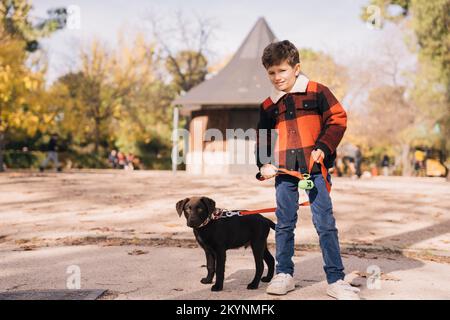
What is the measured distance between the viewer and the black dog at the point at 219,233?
4578 millimetres

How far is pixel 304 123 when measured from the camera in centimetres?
464

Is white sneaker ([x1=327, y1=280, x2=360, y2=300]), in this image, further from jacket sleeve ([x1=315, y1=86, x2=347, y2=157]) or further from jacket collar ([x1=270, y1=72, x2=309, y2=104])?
jacket collar ([x1=270, y1=72, x2=309, y2=104])

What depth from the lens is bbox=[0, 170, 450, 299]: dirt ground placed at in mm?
4781

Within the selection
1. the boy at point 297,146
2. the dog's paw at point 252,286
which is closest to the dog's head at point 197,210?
the boy at point 297,146

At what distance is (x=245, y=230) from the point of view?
477 cm

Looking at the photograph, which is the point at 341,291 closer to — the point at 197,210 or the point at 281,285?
the point at 281,285

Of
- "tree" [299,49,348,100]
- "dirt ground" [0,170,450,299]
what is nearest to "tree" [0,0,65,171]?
"dirt ground" [0,170,450,299]

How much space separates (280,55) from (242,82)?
2431cm

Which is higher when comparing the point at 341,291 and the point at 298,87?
the point at 298,87

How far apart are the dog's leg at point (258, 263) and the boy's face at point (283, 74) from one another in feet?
4.63

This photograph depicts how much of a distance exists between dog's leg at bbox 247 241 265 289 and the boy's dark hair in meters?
1.59

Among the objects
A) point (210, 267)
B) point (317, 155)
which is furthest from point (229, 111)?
point (317, 155)
